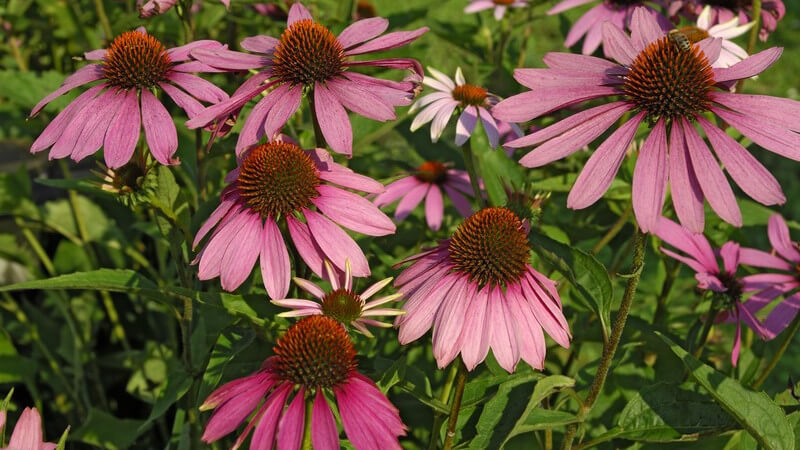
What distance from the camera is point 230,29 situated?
2.26m

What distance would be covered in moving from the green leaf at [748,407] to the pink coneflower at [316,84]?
0.57 m

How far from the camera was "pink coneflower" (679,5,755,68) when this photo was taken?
1.49 m

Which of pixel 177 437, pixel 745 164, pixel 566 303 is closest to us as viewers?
pixel 745 164

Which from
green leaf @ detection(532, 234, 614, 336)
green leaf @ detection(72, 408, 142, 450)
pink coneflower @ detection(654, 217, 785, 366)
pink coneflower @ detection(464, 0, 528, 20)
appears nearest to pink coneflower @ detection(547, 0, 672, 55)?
pink coneflower @ detection(464, 0, 528, 20)

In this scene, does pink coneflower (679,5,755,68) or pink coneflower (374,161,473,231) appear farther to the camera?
pink coneflower (374,161,473,231)

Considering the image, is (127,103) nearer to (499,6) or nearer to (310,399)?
(310,399)

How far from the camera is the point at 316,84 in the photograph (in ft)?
4.06

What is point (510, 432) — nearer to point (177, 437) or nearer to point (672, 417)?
point (672, 417)

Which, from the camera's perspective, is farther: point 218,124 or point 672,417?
point 672,417

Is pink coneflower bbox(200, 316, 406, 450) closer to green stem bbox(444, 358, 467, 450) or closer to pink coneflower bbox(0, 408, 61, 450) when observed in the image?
green stem bbox(444, 358, 467, 450)

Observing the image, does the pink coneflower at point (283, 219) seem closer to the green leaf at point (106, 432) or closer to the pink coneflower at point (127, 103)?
the pink coneflower at point (127, 103)

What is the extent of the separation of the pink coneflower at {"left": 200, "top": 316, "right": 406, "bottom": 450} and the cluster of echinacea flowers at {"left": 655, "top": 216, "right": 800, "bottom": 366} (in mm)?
703

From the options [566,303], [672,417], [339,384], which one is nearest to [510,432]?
[339,384]

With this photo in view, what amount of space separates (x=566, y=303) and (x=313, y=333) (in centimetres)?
89
